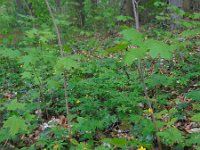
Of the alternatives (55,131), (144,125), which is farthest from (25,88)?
(144,125)

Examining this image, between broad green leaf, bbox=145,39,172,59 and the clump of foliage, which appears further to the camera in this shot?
the clump of foliage

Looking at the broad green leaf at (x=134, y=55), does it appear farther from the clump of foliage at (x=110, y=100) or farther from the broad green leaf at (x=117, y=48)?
the broad green leaf at (x=117, y=48)

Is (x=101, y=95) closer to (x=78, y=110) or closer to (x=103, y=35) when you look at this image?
(x=78, y=110)

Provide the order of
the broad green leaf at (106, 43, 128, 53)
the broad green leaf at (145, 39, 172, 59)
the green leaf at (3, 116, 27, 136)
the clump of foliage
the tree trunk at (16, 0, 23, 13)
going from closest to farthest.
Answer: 1. the broad green leaf at (145, 39, 172, 59)
2. the broad green leaf at (106, 43, 128, 53)
3. the clump of foliage
4. the green leaf at (3, 116, 27, 136)
5. the tree trunk at (16, 0, 23, 13)

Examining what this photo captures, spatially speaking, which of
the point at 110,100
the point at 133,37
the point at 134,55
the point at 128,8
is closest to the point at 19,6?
the point at 128,8

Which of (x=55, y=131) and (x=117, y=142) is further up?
(x=117, y=142)

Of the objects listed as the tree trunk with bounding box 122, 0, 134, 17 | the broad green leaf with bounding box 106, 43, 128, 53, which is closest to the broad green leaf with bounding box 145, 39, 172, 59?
the broad green leaf with bounding box 106, 43, 128, 53

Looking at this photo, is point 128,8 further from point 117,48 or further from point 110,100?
point 117,48

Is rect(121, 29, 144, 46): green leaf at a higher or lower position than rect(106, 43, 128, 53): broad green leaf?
higher

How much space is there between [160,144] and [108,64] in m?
3.99

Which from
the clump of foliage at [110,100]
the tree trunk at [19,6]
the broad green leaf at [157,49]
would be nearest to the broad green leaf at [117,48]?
the clump of foliage at [110,100]

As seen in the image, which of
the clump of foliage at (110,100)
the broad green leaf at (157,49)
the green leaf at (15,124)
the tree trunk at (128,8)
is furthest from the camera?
the tree trunk at (128,8)

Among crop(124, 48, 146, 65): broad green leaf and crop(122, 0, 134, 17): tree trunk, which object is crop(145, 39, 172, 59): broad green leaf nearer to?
crop(124, 48, 146, 65): broad green leaf

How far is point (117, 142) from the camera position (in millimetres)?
2986
